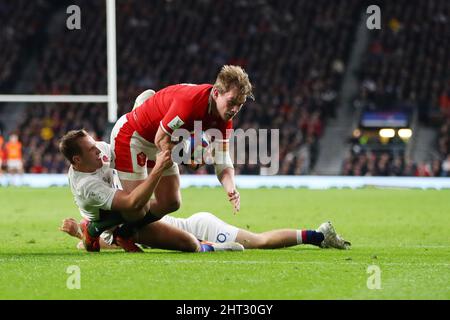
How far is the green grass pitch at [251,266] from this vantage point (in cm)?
576

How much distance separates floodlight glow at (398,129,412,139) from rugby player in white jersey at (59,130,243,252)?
1818 centimetres

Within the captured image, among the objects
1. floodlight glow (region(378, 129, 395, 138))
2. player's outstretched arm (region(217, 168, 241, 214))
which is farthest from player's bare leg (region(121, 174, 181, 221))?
floodlight glow (region(378, 129, 395, 138))

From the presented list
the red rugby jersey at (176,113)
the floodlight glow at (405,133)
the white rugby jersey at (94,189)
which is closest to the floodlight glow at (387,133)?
the floodlight glow at (405,133)

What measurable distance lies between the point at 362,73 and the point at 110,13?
17.1m

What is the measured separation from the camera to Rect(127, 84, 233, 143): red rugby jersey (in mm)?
7208

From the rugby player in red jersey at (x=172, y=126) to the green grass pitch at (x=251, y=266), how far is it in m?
0.56

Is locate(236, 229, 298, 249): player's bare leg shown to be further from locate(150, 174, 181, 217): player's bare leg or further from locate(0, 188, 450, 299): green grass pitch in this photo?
locate(150, 174, 181, 217): player's bare leg

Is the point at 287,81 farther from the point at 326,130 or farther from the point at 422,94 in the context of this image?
the point at 422,94

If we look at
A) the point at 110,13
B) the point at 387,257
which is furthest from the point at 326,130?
the point at 387,257

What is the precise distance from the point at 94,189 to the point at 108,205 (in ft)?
0.55

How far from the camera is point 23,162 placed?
24422 millimetres

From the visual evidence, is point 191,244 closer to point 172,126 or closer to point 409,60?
point 172,126

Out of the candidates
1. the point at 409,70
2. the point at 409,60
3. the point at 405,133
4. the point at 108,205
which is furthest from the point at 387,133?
the point at 108,205

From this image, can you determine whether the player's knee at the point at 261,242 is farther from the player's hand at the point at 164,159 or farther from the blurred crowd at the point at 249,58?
the blurred crowd at the point at 249,58
